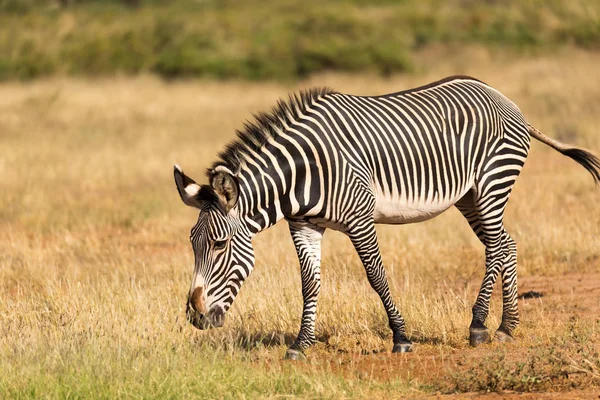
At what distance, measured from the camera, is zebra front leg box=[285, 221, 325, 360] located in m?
6.87

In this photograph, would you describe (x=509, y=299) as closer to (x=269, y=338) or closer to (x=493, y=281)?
(x=493, y=281)

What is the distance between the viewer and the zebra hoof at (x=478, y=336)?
7230mm

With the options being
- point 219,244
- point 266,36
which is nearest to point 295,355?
point 219,244

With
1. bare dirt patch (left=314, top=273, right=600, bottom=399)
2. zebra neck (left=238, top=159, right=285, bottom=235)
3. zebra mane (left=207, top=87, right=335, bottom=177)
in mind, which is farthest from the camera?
zebra mane (left=207, top=87, right=335, bottom=177)

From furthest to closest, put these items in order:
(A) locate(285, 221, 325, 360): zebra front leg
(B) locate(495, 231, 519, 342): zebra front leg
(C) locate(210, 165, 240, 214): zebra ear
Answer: (B) locate(495, 231, 519, 342): zebra front leg → (A) locate(285, 221, 325, 360): zebra front leg → (C) locate(210, 165, 240, 214): zebra ear

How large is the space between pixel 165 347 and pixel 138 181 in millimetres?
10238

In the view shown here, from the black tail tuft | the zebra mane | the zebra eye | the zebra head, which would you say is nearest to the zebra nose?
the zebra head

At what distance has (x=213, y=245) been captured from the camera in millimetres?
6242

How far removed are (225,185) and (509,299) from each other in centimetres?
271

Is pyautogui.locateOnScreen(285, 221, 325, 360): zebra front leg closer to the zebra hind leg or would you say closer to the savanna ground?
the savanna ground

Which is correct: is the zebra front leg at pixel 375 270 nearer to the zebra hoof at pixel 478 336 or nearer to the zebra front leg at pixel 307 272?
the zebra front leg at pixel 307 272

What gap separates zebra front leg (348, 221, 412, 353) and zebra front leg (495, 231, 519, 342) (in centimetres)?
90

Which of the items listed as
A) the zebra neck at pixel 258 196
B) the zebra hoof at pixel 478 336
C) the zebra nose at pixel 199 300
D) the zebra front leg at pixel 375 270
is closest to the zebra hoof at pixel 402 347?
the zebra front leg at pixel 375 270

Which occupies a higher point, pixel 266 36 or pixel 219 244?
pixel 266 36
